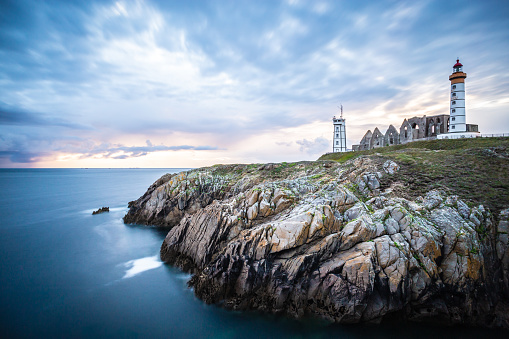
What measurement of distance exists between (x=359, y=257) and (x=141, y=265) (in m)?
20.8

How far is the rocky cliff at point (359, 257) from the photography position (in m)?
14.9

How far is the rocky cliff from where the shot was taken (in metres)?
14.9

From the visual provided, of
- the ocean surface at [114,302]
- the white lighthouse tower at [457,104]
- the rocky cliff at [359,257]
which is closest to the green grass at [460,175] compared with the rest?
the rocky cliff at [359,257]

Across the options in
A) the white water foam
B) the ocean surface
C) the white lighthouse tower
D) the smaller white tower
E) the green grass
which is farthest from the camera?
the smaller white tower

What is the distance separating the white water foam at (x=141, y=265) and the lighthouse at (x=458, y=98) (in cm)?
5530

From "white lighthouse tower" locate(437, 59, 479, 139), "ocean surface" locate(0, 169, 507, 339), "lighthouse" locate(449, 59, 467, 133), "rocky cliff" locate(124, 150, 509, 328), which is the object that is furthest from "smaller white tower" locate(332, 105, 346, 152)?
"ocean surface" locate(0, 169, 507, 339)

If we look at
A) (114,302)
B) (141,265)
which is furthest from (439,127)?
(114,302)

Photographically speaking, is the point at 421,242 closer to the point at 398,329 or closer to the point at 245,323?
the point at 398,329

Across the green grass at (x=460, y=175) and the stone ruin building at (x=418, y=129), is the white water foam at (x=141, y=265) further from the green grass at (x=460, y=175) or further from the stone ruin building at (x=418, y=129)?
the stone ruin building at (x=418, y=129)

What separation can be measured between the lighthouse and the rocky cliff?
35205mm

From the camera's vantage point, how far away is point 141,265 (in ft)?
79.9

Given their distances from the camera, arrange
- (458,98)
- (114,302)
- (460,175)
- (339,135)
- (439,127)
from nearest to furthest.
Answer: (114,302) → (460,175) → (458,98) → (439,127) → (339,135)

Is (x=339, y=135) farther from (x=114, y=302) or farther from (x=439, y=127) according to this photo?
(x=114, y=302)

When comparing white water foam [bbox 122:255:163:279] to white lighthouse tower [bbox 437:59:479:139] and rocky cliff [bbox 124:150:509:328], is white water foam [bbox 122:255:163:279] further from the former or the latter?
white lighthouse tower [bbox 437:59:479:139]
